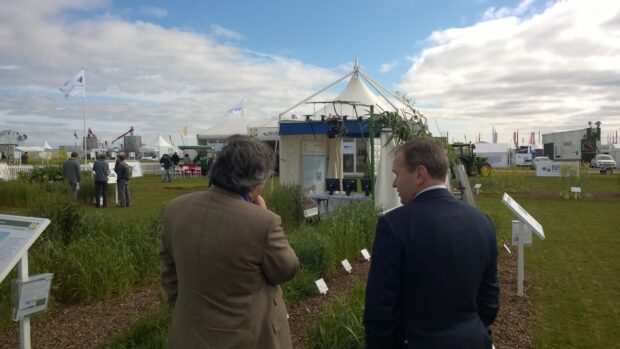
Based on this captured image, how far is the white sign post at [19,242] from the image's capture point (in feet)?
10.1

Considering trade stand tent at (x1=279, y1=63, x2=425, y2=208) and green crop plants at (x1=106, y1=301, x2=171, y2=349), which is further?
trade stand tent at (x1=279, y1=63, x2=425, y2=208)

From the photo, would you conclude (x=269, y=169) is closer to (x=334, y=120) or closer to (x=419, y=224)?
(x=419, y=224)

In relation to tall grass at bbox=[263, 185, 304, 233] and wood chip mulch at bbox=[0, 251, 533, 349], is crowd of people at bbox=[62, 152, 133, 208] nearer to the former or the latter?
tall grass at bbox=[263, 185, 304, 233]

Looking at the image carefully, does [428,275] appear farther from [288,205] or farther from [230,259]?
[288,205]

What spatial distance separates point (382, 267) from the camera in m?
2.02

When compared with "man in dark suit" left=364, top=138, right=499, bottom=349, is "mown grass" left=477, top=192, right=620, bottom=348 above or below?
below

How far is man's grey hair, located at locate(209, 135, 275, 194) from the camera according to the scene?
6.86ft

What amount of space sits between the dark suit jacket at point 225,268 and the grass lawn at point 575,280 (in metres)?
3.39

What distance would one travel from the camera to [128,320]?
4.64 meters

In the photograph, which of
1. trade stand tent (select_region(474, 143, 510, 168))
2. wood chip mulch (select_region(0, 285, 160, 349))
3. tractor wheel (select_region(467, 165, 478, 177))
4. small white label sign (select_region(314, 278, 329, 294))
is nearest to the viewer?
wood chip mulch (select_region(0, 285, 160, 349))

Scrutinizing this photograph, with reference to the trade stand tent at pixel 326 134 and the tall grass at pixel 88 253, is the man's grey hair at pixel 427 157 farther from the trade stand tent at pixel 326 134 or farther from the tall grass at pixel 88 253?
the trade stand tent at pixel 326 134

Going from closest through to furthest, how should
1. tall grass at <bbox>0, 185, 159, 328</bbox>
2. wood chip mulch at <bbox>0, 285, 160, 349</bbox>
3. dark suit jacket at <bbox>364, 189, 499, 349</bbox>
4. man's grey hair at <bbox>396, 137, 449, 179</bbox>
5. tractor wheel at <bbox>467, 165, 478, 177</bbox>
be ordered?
dark suit jacket at <bbox>364, 189, 499, 349</bbox>, man's grey hair at <bbox>396, 137, 449, 179</bbox>, wood chip mulch at <bbox>0, 285, 160, 349</bbox>, tall grass at <bbox>0, 185, 159, 328</bbox>, tractor wheel at <bbox>467, 165, 478, 177</bbox>

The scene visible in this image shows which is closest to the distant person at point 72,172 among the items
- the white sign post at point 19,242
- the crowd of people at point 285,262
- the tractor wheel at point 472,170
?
the white sign post at point 19,242

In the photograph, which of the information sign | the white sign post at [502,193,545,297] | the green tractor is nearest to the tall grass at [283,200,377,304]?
the white sign post at [502,193,545,297]
